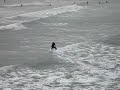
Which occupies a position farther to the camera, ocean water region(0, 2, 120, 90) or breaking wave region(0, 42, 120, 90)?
ocean water region(0, 2, 120, 90)

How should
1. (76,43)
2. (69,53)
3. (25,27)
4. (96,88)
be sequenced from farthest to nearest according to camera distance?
1. (25,27)
2. (76,43)
3. (69,53)
4. (96,88)

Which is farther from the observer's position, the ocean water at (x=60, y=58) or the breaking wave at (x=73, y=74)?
the ocean water at (x=60, y=58)

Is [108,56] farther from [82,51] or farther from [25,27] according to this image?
[25,27]

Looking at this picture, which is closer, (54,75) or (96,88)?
(96,88)

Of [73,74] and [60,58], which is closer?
[73,74]

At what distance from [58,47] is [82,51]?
259cm

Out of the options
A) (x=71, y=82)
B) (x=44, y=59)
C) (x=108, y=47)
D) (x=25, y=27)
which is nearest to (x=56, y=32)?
(x=25, y=27)

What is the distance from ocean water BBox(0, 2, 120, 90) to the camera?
17.8m

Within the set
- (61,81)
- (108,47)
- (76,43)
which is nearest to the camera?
(61,81)

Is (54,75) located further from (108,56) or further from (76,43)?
(76,43)

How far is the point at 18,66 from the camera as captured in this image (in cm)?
2086

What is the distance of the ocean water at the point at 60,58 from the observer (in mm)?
17828

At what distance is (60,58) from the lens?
22984mm

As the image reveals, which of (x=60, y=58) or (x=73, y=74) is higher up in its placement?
(x=60, y=58)
